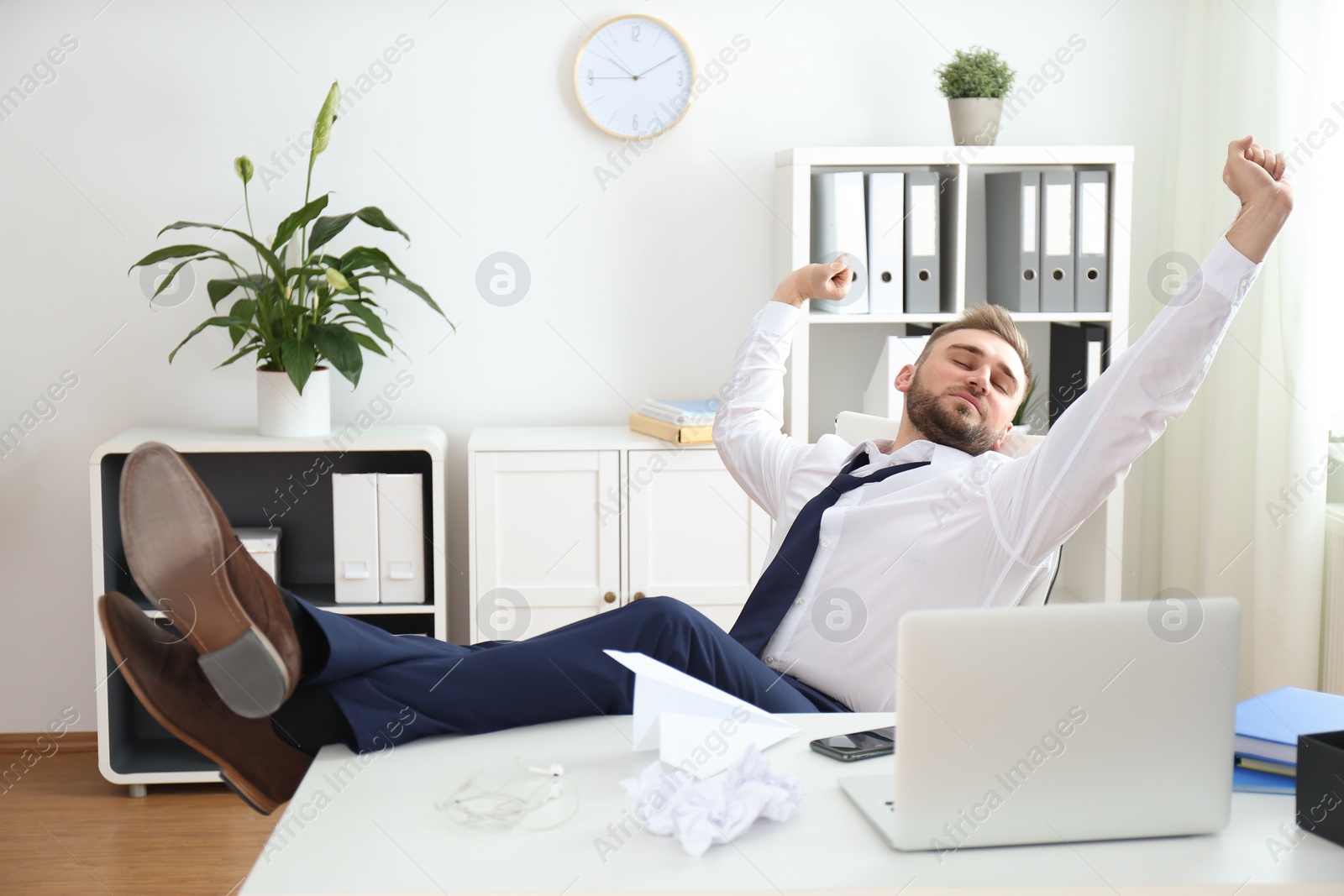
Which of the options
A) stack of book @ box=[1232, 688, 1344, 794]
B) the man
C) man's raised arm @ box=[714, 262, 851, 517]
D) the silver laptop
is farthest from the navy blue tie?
the silver laptop

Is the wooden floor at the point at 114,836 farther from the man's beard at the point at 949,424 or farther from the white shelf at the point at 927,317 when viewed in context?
the white shelf at the point at 927,317

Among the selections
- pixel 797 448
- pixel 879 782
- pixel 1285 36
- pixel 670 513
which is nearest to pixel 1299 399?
pixel 1285 36

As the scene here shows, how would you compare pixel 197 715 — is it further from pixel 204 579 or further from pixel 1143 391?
pixel 1143 391

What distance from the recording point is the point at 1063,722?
0.99 metres

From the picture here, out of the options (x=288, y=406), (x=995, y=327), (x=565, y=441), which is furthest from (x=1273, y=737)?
(x=288, y=406)

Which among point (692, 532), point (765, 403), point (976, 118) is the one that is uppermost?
point (976, 118)

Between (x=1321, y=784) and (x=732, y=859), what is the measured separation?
0.54 meters

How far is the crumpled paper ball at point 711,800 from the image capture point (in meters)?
0.98

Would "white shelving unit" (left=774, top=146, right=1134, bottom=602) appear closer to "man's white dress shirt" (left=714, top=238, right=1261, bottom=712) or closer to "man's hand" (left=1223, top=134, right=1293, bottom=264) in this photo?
"man's white dress shirt" (left=714, top=238, right=1261, bottom=712)

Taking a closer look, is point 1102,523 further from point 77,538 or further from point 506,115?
point 77,538

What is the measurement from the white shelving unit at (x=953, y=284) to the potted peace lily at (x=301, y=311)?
0.94 m

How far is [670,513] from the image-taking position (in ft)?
9.28

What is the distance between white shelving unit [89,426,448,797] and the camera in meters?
2.73

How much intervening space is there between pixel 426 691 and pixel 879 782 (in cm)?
50
